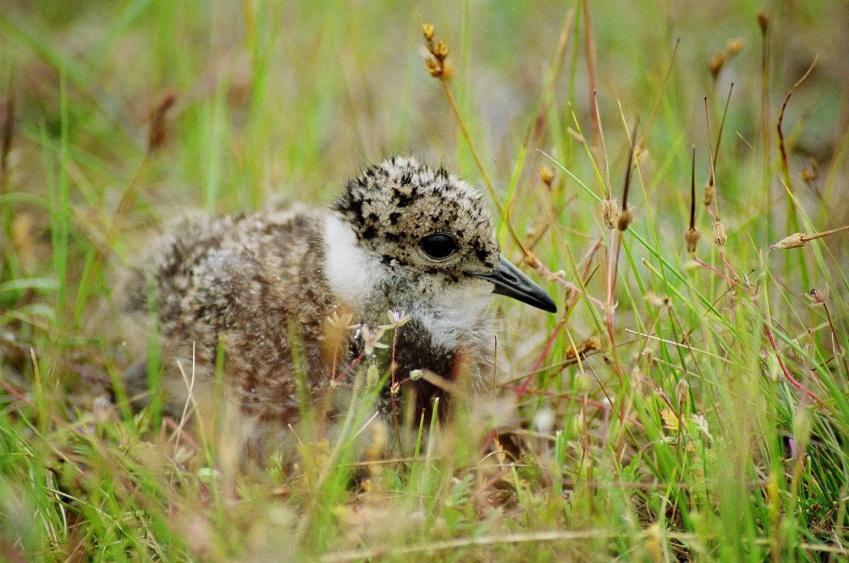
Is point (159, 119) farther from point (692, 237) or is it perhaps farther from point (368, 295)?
point (692, 237)

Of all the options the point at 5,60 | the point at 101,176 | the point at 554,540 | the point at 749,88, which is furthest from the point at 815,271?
the point at 5,60

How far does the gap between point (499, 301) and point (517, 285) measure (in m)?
0.36

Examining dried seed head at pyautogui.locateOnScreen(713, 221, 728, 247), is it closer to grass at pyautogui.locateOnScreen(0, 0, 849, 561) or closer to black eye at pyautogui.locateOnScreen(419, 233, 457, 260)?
grass at pyautogui.locateOnScreen(0, 0, 849, 561)

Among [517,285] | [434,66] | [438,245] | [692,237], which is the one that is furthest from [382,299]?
[692,237]

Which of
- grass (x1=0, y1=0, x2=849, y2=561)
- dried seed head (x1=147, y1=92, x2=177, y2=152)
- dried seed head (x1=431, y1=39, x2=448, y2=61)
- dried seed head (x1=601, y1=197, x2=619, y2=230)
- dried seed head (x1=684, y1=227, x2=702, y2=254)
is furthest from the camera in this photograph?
dried seed head (x1=147, y1=92, x2=177, y2=152)

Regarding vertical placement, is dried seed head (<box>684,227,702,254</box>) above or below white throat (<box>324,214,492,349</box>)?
above

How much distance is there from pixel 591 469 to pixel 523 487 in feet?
1.00

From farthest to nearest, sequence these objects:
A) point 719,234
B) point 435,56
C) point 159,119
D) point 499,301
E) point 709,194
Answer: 1. point 159,119
2. point 499,301
3. point 435,56
4. point 709,194
5. point 719,234

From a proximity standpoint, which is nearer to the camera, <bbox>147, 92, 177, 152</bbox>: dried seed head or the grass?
the grass

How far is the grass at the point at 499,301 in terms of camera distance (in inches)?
71.7

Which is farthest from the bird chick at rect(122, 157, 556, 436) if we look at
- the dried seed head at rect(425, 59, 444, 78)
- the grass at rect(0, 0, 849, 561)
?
the dried seed head at rect(425, 59, 444, 78)

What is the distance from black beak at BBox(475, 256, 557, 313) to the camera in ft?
7.75

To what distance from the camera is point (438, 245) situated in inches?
90.3

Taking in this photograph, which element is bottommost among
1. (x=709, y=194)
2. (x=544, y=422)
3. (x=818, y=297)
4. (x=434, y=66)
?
(x=544, y=422)
